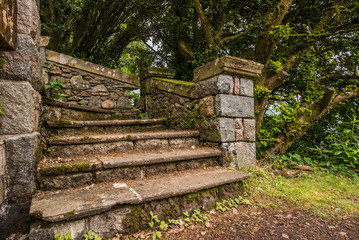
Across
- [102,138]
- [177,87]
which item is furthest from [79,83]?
[102,138]

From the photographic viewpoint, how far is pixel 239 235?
1601 mm

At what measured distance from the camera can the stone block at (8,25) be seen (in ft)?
3.52

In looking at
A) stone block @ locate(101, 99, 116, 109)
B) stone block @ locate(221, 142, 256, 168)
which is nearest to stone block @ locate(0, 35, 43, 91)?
stone block @ locate(221, 142, 256, 168)

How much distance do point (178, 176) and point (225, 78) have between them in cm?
143

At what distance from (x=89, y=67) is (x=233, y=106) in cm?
369

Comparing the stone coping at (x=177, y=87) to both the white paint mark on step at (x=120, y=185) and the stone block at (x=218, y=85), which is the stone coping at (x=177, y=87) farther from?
the white paint mark on step at (x=120, y=185)

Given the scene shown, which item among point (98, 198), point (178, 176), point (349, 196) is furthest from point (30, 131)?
point (349, 196)

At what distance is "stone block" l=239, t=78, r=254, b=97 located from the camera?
9.31ft

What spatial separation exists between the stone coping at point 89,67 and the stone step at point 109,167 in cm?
331

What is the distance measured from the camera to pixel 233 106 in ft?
9.05

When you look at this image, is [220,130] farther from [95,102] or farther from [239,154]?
[95,102]

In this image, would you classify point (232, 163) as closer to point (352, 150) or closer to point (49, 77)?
point (352, 150)

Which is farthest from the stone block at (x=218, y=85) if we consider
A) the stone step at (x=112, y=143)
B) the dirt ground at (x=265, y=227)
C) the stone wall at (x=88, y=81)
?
the stone wall at (x=88, y=81)

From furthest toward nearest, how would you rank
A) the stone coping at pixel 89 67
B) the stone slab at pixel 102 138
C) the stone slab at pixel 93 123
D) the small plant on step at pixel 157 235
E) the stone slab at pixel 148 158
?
1. the stone coping at pixel 89 67
2. the stone slab at pixel 93 123
3. the stone slab at pixel 102 138
4. the stone slab at pixel 148 158
5. the small plant on step at pixel 157 235
